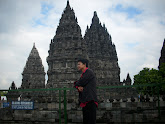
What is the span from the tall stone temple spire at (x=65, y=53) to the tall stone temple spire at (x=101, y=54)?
12798 mm

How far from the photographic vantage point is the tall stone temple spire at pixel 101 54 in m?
53.0

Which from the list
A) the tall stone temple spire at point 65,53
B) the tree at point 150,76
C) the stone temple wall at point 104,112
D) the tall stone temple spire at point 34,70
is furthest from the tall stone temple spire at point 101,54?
the stone temple wall at point 104,112

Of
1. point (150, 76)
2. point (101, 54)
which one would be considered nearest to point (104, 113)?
point (150, 76)

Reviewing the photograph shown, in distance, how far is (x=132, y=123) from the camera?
26.0ft

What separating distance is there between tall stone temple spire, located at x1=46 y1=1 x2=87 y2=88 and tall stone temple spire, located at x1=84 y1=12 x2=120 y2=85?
12.8m

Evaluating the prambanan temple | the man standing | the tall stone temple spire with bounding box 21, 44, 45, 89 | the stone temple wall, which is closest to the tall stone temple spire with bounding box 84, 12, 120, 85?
the prambanan temple

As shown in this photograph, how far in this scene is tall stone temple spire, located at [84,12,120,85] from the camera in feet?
174

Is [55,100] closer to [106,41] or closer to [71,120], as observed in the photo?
[71,120]

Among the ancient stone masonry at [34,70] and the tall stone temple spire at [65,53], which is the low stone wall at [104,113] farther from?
the ancient stone masonry at [34,70]

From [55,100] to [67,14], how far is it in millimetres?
37258

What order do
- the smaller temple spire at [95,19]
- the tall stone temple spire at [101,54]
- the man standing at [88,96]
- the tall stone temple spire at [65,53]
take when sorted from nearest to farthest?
1. the man standing at [88,96]
2. the tall stone temple spire at [65,53]
3. the tall stone temple spire at [101,54]
4. the smaller temple spire at [95,19]

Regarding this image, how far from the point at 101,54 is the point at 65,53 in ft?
60.2

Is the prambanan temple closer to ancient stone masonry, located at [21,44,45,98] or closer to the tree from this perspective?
ancient stone masonry, located at [21,44,45,98]

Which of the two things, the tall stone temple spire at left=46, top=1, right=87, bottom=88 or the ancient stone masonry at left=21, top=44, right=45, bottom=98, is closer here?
the tall stone temple spire at left=46, top=1, right=87, bottom=88
